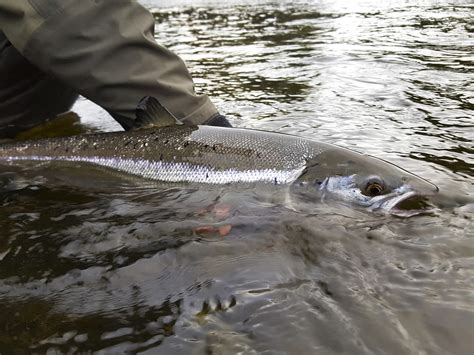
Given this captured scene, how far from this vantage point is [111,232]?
2.36 meters

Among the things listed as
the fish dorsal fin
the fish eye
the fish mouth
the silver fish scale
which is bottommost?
the fish mouth

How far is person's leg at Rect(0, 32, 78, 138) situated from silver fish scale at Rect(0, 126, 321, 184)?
0.61m

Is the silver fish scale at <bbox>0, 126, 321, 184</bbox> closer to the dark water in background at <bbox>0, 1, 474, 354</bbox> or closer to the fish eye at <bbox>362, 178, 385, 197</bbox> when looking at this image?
the dark water in background at <bbox>0, 1, 474, 354</bbox>

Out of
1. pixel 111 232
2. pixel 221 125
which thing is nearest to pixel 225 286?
pixel 111 232

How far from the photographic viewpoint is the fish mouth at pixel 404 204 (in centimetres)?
241

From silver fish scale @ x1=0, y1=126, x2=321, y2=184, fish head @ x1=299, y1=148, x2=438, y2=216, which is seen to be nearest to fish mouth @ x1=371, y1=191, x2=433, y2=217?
fish head @ x1=299, y1=148, x2=438, y2=216

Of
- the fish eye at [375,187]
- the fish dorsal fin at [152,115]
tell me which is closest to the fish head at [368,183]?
the fish eye at [375,187]

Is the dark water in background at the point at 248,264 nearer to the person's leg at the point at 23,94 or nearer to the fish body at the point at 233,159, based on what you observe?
the fish body at the point at 233,159

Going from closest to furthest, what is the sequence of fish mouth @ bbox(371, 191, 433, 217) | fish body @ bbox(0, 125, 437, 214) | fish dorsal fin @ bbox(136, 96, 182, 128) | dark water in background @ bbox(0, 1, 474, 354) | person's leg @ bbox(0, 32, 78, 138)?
1. dark water in background @ bbox(0, 1, 474, 354)
2. fish mouth @ bbox(371, 191, 433, 217)
3. fish body @ bbox(0, 125, 437, 214)
4. fish dorsal fin @ bbox(136, 96, 182, 128)
5. person's leg @ bbox(0, 32, 78, 138)

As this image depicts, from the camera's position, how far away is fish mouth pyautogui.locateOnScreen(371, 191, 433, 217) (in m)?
2.41

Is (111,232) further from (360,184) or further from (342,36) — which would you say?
(342,36)

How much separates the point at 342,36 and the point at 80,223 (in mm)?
7169

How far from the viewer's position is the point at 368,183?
250 cm

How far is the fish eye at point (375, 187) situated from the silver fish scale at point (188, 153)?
1.15ft
